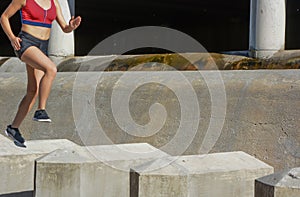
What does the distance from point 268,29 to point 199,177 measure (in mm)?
5705

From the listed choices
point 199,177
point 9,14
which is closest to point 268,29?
point 199,177

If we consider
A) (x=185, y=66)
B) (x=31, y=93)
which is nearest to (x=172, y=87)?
(x=185, y=66)

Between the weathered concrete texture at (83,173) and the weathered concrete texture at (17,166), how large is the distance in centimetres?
91

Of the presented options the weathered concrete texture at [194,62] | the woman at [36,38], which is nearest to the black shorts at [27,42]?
the woman at [36,38]

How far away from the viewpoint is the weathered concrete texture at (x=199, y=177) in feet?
15.8

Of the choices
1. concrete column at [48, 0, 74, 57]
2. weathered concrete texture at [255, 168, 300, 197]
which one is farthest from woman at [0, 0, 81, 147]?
concrete column at [48, 0, 74, 57]

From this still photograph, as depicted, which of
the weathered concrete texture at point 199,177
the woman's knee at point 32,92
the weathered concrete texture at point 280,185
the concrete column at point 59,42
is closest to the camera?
the weathered concrete texture at point 280,185

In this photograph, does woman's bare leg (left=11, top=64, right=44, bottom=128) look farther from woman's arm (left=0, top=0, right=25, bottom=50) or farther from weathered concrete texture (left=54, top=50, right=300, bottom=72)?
weathered concrete texture (left=54, top=50, right=300, bottom=72)

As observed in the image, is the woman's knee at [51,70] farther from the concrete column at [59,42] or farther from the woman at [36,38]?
the concrete column at [59,42]

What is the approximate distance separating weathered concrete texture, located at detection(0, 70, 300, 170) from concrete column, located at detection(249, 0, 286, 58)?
1621mm

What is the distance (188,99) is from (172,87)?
0.38 metres

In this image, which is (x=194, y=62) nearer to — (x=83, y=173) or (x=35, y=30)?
(x=83, y=173)

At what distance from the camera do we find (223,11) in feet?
99.4

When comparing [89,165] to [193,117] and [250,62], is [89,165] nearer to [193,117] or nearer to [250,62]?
[193,117]
